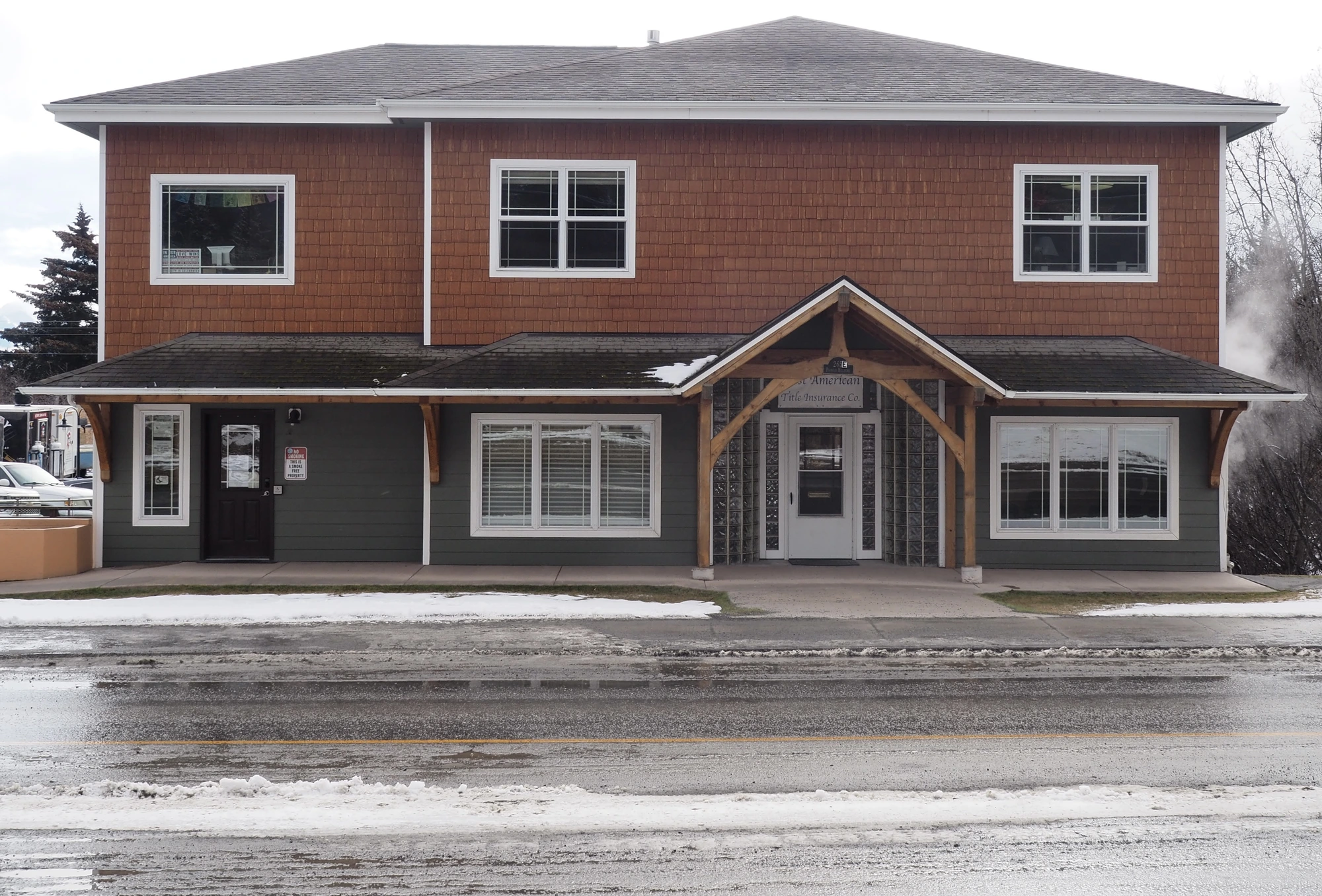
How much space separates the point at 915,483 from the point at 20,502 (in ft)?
61.6

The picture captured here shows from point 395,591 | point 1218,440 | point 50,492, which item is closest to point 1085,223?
point 1218,440

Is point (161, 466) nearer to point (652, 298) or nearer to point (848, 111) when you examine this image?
point (652, 298)

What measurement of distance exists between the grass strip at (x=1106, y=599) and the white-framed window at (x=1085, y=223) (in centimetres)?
479

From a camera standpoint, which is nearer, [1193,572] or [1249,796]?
[1249,796]

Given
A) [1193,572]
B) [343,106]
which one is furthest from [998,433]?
[343,106]

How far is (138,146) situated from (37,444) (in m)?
17.6

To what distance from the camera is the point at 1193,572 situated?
50.9 ft

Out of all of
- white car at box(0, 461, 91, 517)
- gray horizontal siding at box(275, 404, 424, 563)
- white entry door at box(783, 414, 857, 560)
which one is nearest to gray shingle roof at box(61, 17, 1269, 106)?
gray horizontal siding at box(275, 404, 424, 563)

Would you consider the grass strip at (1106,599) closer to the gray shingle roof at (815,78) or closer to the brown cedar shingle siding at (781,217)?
the brown cedar shingle siding at (781,217)

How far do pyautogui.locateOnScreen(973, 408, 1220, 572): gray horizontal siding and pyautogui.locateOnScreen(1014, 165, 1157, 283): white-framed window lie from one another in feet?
7.08

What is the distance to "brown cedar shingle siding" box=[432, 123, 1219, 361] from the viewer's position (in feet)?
51.6

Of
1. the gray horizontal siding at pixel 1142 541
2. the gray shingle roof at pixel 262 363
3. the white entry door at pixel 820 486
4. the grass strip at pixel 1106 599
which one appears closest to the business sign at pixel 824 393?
the white entry door at pixel 820 486

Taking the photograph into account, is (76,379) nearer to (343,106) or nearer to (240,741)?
(343,106)

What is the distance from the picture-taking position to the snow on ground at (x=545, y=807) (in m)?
Answer: 5.86
